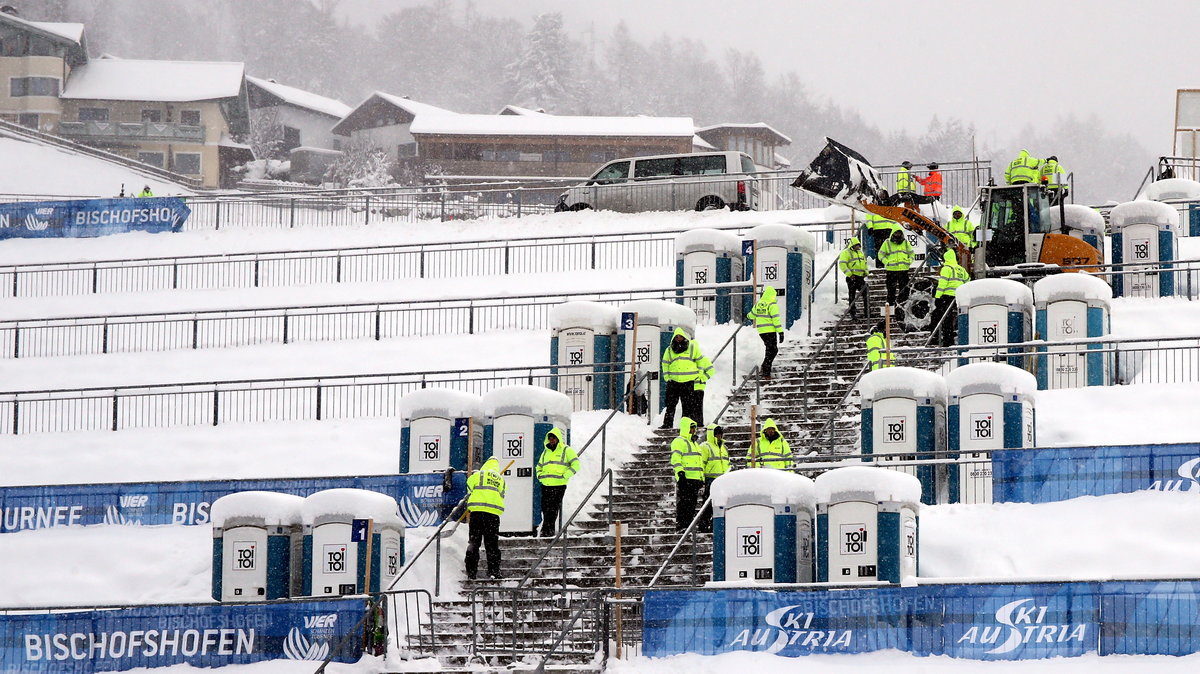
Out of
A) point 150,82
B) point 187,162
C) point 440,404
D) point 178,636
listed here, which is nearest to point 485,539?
point 440,404

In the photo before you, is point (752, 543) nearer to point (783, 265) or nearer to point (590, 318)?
point (590, 318)

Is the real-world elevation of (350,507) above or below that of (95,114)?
below

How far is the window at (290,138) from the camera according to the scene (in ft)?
301

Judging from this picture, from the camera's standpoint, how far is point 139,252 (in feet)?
135

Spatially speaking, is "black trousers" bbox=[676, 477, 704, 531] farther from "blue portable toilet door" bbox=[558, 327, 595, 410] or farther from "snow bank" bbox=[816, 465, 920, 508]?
"blue portable toilet door" bbox=[558, 327, 595, 410]

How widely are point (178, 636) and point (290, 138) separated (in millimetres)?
76935

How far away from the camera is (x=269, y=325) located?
34844 millimetres

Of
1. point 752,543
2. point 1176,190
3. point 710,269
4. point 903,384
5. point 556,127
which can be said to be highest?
point 556,127

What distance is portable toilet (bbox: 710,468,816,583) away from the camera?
18.0m

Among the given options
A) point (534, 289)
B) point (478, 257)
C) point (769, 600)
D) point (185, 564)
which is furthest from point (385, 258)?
point (769, 600)

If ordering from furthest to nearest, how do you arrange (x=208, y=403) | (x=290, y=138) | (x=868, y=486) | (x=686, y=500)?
(x=290, y=138) < (x=208, y=403) < (x=686, y=500) < (x=868, y=486)

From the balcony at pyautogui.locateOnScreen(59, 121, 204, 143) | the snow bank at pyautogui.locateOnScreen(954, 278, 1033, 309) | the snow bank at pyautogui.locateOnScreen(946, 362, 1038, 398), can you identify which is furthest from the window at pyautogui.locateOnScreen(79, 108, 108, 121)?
the snow bank at pyautogui.locateOnScreen(946, 362, 1038, 398)

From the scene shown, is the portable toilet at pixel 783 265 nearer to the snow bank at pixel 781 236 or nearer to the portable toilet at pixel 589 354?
the snow bank at pixel 781 236

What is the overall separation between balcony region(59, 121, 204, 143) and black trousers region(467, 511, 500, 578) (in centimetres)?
6452
